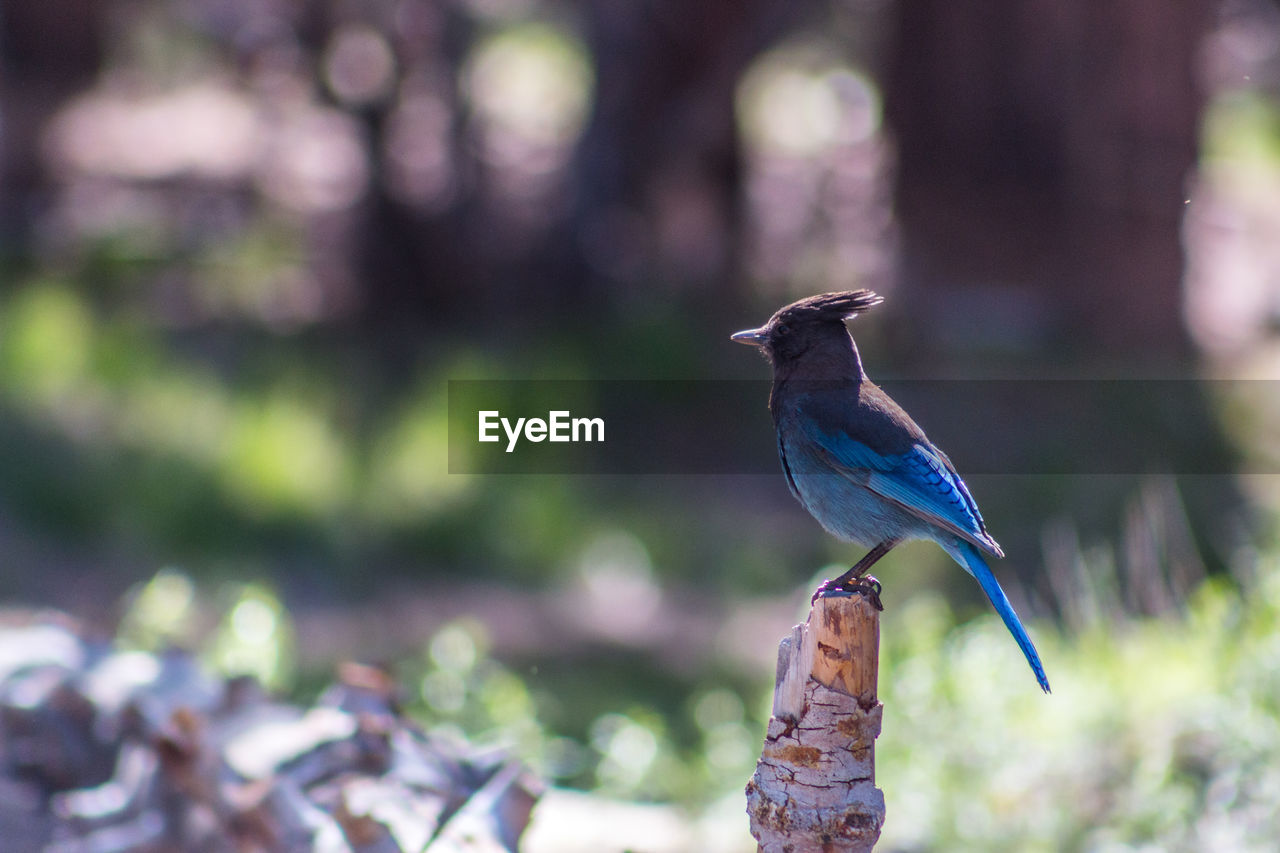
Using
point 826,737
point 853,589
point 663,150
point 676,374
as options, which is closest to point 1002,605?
point 853,589

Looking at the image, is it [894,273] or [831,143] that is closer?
[894,273]

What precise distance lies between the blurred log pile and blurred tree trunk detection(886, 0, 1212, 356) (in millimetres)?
5867

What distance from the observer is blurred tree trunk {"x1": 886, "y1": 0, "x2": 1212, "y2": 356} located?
8180mm

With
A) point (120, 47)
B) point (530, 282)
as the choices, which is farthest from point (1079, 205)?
point (120, 47)

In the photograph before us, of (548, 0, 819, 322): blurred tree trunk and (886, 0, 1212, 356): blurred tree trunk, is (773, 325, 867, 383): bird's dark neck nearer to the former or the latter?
(886, 0, 1212, 356): blurred tree trunk

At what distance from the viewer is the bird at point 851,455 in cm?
247

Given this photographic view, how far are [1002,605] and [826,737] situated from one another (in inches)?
14.7

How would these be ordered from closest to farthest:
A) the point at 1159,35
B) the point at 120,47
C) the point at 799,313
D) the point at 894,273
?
the point at 799,313, the point at 1159,35, the point at 894,273, the point at 120,47

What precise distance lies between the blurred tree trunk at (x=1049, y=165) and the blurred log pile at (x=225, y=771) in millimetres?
5867

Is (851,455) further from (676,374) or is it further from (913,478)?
(676,374)

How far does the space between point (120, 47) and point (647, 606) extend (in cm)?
1407

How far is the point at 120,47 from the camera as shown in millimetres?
17750

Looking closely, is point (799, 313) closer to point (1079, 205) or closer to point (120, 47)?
point (1079, 205)

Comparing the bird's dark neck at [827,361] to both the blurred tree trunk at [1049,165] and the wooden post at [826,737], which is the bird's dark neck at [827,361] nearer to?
the wooden post at [826,737]
